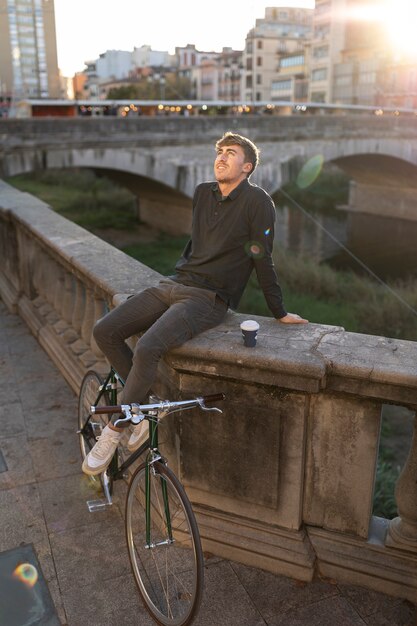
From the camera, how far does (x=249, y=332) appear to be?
247 centimetres

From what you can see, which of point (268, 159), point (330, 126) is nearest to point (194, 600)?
point (268, 159)

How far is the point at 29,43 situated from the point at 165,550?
11560cm

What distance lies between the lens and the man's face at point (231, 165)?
2736 millimetres

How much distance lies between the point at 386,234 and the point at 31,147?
52.5 ft

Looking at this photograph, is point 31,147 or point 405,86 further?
point 405,86

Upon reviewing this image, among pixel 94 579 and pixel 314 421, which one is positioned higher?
pixel 314 421

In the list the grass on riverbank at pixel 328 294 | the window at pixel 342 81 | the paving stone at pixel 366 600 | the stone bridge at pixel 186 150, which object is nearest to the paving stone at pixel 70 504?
the paving stone at pixel 366 600

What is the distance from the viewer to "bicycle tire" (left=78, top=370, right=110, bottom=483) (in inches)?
128

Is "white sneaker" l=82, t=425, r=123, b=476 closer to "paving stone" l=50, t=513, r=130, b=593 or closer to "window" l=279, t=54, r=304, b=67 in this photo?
"paving stone" l=50, t=513, r=130, b=593

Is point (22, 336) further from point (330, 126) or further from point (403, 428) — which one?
point (330, 126)

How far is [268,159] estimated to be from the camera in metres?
24.6

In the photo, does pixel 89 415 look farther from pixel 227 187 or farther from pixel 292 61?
pixel 292 61

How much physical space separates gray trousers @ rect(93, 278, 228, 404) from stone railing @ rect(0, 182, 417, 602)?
0.08 m

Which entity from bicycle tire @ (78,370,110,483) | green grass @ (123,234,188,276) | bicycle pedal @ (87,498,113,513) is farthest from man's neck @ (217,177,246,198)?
green grass @ (123,234,188,276)
